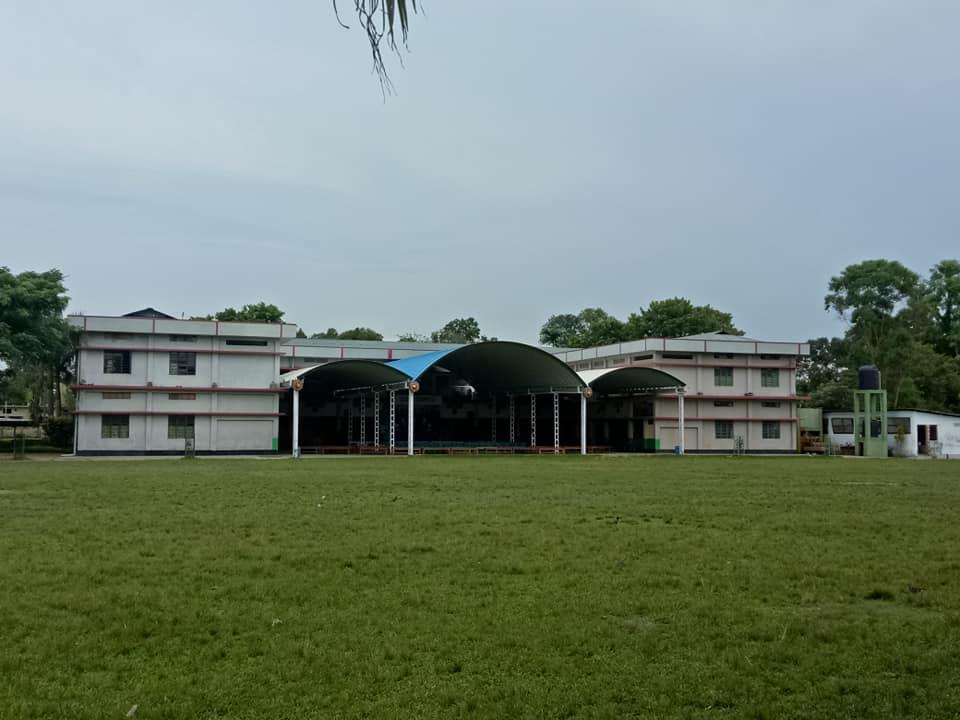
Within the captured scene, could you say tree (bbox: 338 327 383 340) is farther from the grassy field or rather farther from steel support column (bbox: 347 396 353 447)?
the grassy field

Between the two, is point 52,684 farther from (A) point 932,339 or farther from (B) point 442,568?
(A) point 932,339

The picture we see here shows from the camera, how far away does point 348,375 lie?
54.6 meters

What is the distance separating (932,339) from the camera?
80.8 m

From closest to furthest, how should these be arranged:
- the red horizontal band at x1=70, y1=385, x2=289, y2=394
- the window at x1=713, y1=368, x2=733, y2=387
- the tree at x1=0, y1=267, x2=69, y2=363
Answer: the tree at x1=0, y1=267, x2=69, y2=363 → the red horizontal band at x1=70, y1=385, x2=289, y2=394 → the window at x1=713, y1=368, x2=733, y2=387

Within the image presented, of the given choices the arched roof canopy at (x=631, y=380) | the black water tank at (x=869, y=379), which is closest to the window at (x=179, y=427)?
the arched roof canopy at (x=631, y=380)

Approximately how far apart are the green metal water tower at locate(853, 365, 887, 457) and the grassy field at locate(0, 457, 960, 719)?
41.3 m

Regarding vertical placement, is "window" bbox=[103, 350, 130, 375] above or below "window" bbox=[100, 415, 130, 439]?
above

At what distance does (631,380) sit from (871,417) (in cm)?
1615

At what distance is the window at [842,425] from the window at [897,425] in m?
4.71

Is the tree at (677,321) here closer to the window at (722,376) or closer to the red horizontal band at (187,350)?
the window at (722,376)

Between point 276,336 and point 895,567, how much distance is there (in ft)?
146

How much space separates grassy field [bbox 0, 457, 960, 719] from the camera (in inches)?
250

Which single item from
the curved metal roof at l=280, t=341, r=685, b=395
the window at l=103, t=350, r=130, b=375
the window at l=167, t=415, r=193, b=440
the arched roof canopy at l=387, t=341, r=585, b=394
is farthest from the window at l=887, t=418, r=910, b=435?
the window at l=103, t=350, r=130, b=375

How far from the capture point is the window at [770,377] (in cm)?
6006
